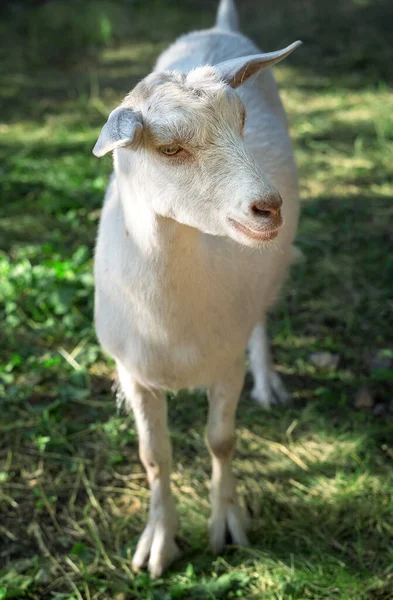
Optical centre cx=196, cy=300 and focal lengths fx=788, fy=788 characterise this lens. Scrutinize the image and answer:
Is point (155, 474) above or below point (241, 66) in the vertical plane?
below

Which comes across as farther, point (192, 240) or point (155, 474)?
point (155, 474)

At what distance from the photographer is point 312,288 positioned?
15.2 feet

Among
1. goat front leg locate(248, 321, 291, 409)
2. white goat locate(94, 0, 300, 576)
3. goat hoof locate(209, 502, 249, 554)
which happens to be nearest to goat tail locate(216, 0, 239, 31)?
white goat locate(94, 0, 300, 576)

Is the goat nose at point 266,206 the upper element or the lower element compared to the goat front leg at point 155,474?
upper

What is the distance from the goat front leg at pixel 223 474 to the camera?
3.02m

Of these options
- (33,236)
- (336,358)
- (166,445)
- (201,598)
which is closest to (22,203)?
(33,236)

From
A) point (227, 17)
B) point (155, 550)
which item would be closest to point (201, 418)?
point (155, 550)

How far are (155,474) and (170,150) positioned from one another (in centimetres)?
146

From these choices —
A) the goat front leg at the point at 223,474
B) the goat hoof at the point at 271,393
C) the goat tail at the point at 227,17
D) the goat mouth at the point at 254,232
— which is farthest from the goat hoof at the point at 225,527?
the goat tail at the point at 227,17

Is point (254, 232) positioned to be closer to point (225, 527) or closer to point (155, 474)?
point (155, 474)

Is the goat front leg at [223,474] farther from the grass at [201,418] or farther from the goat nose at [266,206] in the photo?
the goat nose at [266,206]

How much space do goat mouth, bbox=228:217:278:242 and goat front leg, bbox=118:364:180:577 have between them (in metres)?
0.97

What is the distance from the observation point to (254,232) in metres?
2.11

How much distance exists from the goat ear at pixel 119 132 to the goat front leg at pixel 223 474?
1.17 m
